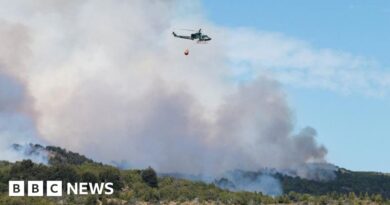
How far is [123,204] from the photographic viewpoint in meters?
194

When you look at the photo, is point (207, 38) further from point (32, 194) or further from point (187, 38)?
point (32, 194)

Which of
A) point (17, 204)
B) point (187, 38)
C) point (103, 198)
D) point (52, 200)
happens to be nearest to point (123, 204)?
point (103, 198)

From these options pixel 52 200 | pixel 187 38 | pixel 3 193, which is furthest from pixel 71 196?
pixel 187 38

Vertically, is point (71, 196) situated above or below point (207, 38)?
below

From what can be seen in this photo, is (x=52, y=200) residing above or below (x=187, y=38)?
below

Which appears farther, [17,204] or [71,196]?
[71,196]

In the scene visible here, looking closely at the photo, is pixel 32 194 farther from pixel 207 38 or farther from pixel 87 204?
pixel 207 38

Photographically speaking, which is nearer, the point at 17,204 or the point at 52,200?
the point at 17,204

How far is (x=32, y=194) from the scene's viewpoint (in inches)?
7653

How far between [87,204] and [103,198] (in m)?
9.02

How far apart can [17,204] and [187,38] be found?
197 ft

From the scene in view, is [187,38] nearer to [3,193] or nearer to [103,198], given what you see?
[103,198]

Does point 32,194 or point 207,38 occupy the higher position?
point 207,38

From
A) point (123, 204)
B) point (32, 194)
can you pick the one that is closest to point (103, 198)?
point (123, 204)
